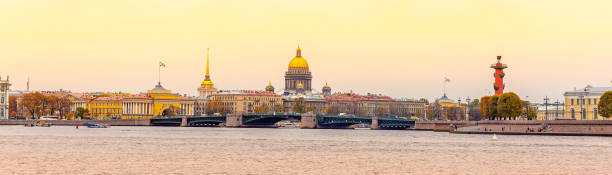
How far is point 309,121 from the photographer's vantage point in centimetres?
14162

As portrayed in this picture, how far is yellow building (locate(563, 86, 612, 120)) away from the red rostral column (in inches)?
258

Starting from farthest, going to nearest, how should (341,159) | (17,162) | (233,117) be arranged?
1. (233,117)
2. (341,159)
3. (17,162)

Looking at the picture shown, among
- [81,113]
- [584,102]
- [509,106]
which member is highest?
[584,102]

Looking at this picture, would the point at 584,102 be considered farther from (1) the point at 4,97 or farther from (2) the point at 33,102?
(2) the point at 33,102

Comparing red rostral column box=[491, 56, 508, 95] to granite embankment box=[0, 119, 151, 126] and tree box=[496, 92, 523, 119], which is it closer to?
tree box=[496, 92, 523, 119]

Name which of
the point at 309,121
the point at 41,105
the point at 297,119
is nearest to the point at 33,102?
the point at 41,105

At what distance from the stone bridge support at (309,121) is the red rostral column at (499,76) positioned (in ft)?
98.7

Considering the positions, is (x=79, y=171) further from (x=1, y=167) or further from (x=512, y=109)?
(x=512, y=109)

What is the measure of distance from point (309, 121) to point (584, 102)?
38221 mm

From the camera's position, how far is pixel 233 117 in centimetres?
14462

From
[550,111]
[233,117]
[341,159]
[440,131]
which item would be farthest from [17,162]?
[550,111]

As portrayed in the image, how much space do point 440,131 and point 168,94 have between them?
262ft

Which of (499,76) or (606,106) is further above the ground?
(499,76)

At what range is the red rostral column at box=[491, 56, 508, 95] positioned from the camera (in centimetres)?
11556
